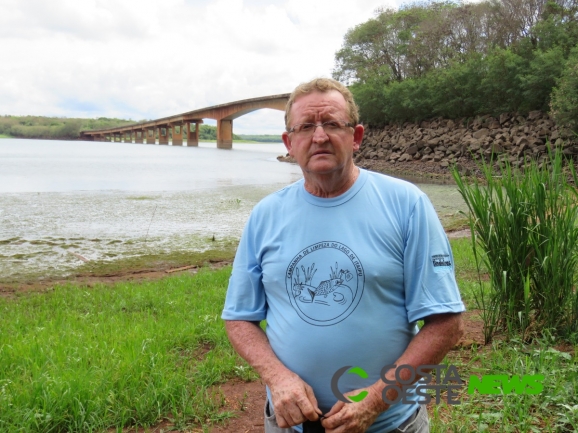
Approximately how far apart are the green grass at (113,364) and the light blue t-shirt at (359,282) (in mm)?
1394

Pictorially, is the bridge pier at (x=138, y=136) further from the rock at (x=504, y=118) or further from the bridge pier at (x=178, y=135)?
the rock at (x=504, y=118)

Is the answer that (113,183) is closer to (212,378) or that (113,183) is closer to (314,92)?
(212,378)

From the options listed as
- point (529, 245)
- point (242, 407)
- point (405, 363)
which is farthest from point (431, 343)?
point (529, 245)

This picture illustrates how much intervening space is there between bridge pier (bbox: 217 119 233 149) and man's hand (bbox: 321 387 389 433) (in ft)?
211

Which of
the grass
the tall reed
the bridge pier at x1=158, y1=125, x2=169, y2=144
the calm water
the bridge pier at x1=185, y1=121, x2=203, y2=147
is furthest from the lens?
the bridge pier at x1=158, y1=125, x2=169, y2=144

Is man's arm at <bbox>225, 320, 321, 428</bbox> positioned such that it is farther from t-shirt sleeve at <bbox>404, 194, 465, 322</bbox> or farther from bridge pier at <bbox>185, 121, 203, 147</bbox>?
bridge pier at <bbox>185, 121, 203, 147</bbox>

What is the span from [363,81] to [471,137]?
64.8ft

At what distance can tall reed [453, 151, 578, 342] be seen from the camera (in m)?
3.26

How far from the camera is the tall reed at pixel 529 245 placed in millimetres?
3256

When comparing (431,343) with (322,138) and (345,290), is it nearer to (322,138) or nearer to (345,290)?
(345,290)

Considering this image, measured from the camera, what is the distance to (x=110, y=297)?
596cm

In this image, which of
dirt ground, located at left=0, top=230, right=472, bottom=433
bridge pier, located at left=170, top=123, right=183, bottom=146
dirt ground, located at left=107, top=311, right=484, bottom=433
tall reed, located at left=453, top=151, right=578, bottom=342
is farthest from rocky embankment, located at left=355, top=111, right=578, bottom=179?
bridge pier, located at left=170, top=123, right=183, bottom=146

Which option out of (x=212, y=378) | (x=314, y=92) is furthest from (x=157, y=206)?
(x=314, y=92)

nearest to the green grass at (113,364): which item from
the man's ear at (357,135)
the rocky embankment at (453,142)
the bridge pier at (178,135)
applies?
the man's ear at (357,135)
